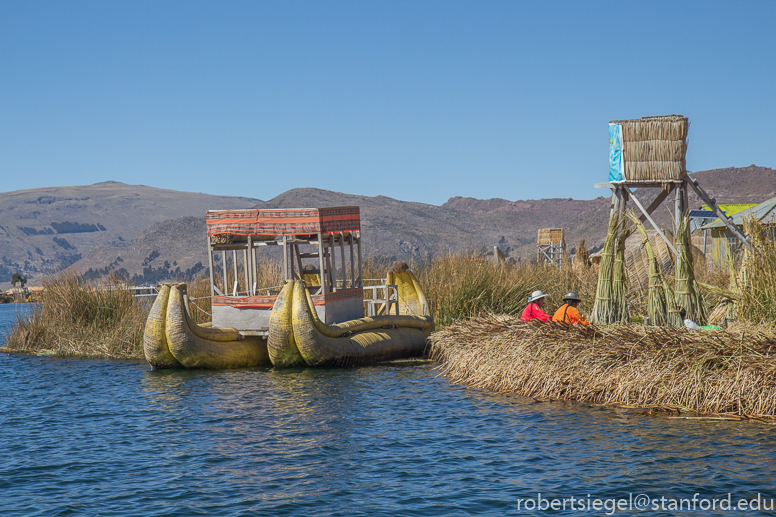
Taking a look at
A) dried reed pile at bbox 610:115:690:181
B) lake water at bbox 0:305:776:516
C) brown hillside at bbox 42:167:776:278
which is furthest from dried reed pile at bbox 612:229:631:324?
brown hillside at bbox 42:167:776:278

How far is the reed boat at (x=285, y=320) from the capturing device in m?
15.8

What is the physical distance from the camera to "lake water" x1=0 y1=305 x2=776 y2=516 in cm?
763

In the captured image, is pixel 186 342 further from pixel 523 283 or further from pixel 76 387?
pixel 523 283

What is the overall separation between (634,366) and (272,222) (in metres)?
8.84

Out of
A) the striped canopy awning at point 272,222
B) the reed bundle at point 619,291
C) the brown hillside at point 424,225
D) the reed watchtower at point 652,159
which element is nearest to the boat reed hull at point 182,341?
the striped canopy awning at point 272,222

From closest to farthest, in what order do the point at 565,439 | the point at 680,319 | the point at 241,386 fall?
the point at 565,439
the point at 680,319
the point at 241,386

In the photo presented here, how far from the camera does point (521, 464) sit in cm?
877

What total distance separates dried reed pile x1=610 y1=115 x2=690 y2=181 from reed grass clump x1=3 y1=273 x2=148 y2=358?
13254 mm

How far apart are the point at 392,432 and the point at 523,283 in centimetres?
976

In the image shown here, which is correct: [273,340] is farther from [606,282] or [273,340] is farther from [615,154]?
[615,154]

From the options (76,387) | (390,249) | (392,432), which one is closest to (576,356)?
(392,432)

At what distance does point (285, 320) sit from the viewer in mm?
15688

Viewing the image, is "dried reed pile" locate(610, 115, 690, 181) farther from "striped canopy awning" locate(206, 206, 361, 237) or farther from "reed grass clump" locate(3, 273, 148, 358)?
"reed grass clump" locate(3, 273, 148, 358)

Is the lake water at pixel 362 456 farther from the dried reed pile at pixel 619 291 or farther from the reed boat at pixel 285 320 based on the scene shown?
the dried reed pile at pixel 619 291
